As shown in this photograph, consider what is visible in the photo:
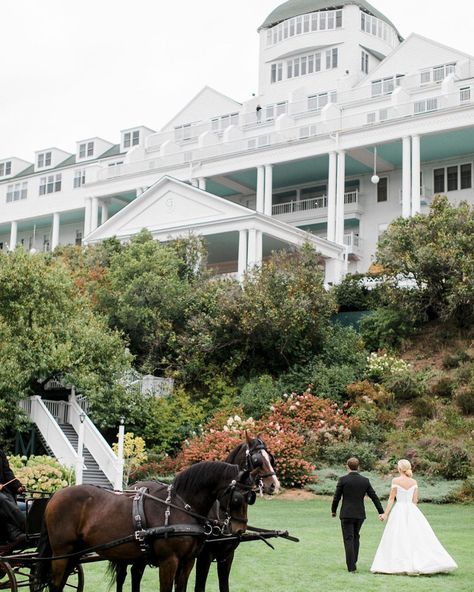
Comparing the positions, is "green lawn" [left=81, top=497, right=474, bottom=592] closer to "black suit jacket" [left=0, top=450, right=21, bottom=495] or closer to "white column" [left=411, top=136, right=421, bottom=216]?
"black suit jacket" [left=0, top=450, right=21, bottom=495]

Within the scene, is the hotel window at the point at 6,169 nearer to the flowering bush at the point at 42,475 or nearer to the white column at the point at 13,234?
the white column at the point at 13,234

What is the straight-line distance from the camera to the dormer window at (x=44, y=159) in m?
62.6

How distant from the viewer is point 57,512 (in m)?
10.0

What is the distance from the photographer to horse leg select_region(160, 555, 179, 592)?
953 centimetres

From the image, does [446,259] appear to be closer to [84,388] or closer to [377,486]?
[377,486]

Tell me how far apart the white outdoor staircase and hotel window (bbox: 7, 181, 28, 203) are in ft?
114

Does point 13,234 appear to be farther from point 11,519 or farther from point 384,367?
point 11,519

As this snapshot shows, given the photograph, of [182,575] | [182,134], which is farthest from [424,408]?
[182,134]

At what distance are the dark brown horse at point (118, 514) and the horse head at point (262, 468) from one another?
177 millimetres

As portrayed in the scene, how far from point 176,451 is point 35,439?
4438mm

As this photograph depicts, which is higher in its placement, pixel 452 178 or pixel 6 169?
pixel 6 169

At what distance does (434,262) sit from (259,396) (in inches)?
315

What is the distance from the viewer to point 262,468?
10297 millimetres

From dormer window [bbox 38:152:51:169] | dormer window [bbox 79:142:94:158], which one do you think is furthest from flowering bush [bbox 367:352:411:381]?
dormer window [bbox 38:152:51:169]
